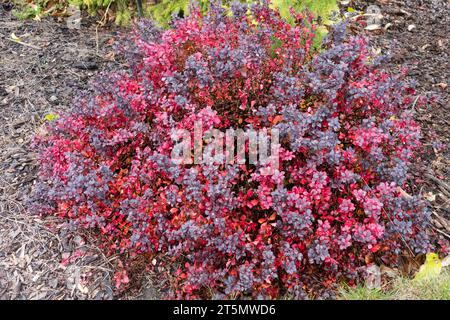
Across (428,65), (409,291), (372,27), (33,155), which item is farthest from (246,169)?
(372,27)

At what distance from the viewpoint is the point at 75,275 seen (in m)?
2.65

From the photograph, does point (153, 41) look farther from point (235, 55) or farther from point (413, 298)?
point (413, 298)

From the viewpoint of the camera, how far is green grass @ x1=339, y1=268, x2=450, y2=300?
2432 millimetres

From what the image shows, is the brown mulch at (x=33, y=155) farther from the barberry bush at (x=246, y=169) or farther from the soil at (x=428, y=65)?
the soil at (x=428, y=65)

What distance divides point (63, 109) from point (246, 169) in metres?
1.94

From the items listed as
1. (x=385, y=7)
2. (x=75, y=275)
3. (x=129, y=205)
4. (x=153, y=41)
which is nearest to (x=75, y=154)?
(x=129, y=205)

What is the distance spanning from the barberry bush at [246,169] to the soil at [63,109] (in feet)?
0.64

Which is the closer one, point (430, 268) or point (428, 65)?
point (430, 268)

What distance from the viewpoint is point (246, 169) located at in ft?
8.99

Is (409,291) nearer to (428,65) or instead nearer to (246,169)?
(246,169)

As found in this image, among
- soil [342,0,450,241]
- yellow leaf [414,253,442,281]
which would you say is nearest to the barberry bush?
yellow leaf [414,253,442,281]

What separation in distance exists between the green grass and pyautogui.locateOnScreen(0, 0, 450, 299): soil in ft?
1.46

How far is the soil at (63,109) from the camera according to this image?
265cm
